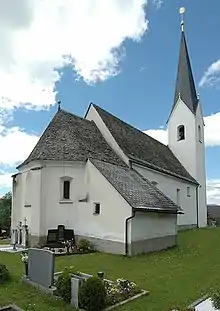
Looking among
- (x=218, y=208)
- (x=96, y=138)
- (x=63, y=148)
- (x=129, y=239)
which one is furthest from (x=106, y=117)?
(x=218, y=208)

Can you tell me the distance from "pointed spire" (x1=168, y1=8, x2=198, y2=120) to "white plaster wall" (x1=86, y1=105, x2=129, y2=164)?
54.1 feet

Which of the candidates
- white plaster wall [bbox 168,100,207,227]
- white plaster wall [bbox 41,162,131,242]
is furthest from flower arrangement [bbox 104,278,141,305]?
white plaster wall [bbox 168,100,207,227]

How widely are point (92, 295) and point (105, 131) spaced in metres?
18.9

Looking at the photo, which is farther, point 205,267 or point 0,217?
point 0,217

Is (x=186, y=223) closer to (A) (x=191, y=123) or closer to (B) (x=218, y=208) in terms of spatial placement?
(A) (x=191, y=123)

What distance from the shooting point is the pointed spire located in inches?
1629

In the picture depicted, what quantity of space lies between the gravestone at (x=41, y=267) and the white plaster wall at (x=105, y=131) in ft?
49.5

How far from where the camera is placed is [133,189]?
2144 centimetres

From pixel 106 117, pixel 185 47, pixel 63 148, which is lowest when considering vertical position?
pixel 63 148

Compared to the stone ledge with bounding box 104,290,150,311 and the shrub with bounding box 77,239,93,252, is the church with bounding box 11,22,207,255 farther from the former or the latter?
the stone ledge with bounding box 104,290,150,311

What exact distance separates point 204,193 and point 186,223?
758cm

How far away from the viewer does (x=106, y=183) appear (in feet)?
67.5

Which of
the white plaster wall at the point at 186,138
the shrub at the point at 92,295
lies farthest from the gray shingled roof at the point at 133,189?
the white plaster wall at the point at 186,138

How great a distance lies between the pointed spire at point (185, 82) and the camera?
4138 centimetres
